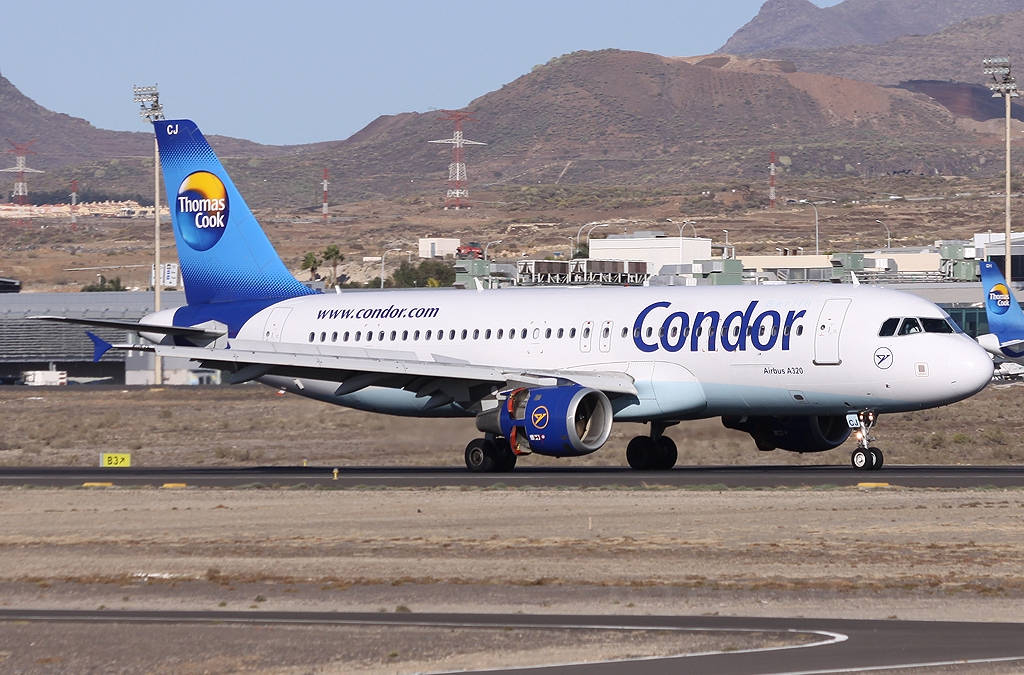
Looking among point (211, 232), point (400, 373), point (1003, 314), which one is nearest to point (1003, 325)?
point (1003, 314)

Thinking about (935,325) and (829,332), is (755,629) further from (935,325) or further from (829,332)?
(935,325)

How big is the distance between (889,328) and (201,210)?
20.2 meters

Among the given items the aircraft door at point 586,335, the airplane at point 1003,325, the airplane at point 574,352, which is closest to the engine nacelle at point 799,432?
the airplane at point 574,352

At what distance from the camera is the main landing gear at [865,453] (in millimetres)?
36062

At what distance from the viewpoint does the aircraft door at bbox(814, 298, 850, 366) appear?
117 feet

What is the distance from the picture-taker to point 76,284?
191375mm

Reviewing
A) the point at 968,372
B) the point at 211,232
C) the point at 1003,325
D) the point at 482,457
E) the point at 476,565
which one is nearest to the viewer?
the point at 476,565

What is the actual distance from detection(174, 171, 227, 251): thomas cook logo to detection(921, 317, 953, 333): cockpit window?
20.1m

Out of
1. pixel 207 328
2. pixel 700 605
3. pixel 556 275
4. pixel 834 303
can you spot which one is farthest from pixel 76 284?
pixel 700 605

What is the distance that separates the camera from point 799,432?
39125mm

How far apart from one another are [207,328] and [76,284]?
152013mm

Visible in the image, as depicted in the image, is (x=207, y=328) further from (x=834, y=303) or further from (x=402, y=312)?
(x=834, y=303)

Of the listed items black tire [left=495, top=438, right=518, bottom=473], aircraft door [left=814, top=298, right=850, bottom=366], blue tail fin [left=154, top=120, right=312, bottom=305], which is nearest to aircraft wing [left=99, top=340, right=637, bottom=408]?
black tire [left=495, top=438, right=518, bottom=473]

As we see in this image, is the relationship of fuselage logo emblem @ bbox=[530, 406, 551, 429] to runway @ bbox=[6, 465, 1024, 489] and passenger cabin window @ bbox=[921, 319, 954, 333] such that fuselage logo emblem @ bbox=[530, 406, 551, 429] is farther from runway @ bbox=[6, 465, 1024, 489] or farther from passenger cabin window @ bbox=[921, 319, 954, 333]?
passenger cabin window @ bbox=[921, 319, 954, 333]
